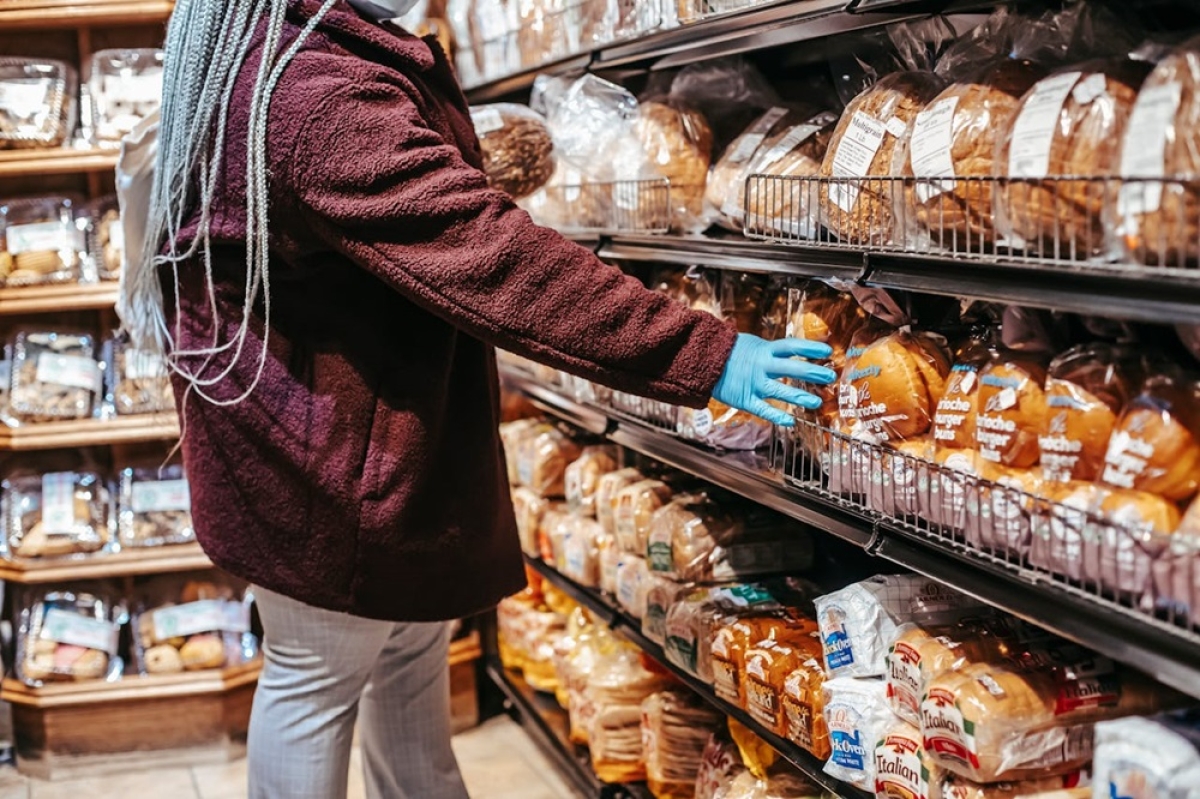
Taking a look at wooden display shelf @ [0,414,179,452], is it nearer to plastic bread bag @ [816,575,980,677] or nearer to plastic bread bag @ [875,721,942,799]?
plastic bread bag @ [816,575,980,677]

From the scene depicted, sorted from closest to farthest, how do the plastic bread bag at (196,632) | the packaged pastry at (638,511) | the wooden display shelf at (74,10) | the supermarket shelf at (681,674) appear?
the supermarket shelf at (681,674), the packaged pastry at (638,511), the wooden display shelf at (74,10), the plastic bread bag at (196,632)

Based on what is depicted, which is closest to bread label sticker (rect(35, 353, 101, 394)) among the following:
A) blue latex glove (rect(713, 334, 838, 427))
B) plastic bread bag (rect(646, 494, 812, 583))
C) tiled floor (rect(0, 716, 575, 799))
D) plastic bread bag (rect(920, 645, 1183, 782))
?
tiled floor (rect(0, 716, 575, 799))

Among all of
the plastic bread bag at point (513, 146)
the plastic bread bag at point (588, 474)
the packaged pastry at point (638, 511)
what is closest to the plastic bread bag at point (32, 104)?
the plastic bread bag at point (513, 146)

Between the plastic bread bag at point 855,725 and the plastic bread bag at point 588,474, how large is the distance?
107cm

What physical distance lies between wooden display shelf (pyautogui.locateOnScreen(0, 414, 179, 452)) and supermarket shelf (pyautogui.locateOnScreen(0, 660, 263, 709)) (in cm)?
60

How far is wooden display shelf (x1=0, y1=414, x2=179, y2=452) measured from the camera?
310 centimetres

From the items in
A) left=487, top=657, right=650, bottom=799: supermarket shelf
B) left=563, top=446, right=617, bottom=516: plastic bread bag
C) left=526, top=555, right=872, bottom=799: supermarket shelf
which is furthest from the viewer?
left=563, top=446, right=617, bottom=516: plastic bread bag

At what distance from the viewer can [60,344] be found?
127 inches

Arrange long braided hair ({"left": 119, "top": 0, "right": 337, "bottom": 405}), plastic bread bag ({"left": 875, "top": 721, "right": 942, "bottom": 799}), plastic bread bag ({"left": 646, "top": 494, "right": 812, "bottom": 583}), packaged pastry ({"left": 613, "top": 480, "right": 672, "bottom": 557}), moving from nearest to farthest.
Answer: plastic bread bag ({"left": 875, "top": 721, "right": 942, "bottom": 799}) → long braided hair ({"left": 119, "top": 0, "right": 337, "bottom": 405}) → plastic bread bag ({"left": 646, "top": 494, "right": 812, "bottom": 583}) → packaged pastry ({"left": 613, "top": 480, "right": 672, "bottom": 557})

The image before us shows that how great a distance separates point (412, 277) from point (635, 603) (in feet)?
3.58

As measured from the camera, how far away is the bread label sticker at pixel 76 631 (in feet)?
10.5

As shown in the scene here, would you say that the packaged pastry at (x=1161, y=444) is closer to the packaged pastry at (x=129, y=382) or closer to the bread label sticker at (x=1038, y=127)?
the bread label sticker at (x=1038, y=127)

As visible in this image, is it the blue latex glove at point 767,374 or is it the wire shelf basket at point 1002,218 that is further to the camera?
the blue latex glove at point 767,374

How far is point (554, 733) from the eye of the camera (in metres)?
2.89
